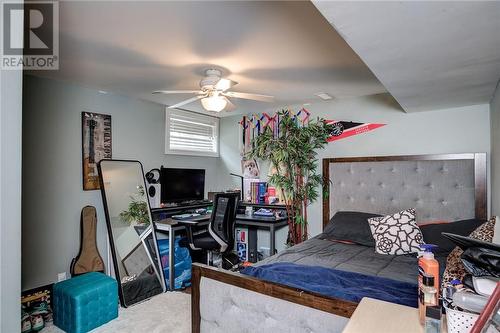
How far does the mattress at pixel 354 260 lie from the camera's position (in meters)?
2.09

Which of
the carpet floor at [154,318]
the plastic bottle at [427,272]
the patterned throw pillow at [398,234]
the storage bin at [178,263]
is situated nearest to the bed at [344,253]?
the patterned throw pillow at [398,234]

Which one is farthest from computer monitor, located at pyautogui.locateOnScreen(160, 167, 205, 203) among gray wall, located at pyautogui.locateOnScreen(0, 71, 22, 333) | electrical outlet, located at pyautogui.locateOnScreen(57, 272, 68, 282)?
gray wall, located at pyautogui.locateOnScreen(0, 71, 22, 333)

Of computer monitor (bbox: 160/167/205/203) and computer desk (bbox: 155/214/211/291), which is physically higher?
computer monitor (bbox: 160/167/205/203)

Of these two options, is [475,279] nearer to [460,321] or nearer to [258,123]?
[460,321]

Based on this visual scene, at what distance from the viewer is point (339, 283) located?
1.73 m

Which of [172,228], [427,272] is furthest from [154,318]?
[427,272]

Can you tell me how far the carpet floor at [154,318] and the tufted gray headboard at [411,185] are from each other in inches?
78.8

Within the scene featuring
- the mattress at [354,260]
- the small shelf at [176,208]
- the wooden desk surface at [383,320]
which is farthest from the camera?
the small shelf at [176,208]

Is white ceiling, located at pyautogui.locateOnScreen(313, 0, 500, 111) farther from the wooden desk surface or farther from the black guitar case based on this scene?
the black guitar case

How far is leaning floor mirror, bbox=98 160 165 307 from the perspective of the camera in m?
3.20

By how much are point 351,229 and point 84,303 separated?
2605 millimetres

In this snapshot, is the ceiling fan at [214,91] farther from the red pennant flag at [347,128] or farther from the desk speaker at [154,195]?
the desk speaker at [154,195]

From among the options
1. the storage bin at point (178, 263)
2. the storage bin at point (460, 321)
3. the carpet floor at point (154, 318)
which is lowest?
the carpet floor at point (154, 318)

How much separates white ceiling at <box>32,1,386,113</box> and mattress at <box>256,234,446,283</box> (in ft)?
5.44
